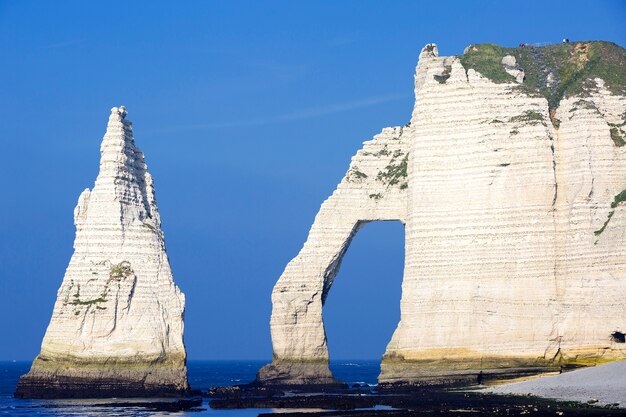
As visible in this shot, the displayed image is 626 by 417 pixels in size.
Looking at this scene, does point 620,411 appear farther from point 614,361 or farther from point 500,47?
point 500,47

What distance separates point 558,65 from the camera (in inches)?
2419

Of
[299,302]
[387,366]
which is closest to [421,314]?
[387,366]

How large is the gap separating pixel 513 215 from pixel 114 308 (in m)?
15.5

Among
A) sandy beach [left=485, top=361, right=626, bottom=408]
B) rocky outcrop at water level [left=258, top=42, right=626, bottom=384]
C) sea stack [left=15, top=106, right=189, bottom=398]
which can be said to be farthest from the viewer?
rocky outcrop at water level [left=258, top=42, right=626, bottom=384]

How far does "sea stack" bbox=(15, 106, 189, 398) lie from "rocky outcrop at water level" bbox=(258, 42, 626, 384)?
9503 millimetres

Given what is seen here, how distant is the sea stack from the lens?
55625mm

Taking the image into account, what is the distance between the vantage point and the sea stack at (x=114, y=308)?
55.6m

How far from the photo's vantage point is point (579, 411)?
1672 inches

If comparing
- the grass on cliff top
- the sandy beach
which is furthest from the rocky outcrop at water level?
the sandy beach

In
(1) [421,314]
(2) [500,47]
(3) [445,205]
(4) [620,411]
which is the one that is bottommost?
(4) [620,411]

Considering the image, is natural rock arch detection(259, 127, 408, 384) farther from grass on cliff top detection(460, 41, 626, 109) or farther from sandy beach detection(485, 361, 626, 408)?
sandy beach detection(485, 361, 626, 408)

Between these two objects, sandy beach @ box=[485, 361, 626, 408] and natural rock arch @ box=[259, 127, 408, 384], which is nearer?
sandy beach @ box=[485, 361, 626, 408]

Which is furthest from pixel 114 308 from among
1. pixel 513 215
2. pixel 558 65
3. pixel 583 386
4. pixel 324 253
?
pixel 558 65

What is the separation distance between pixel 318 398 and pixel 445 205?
1124cm
